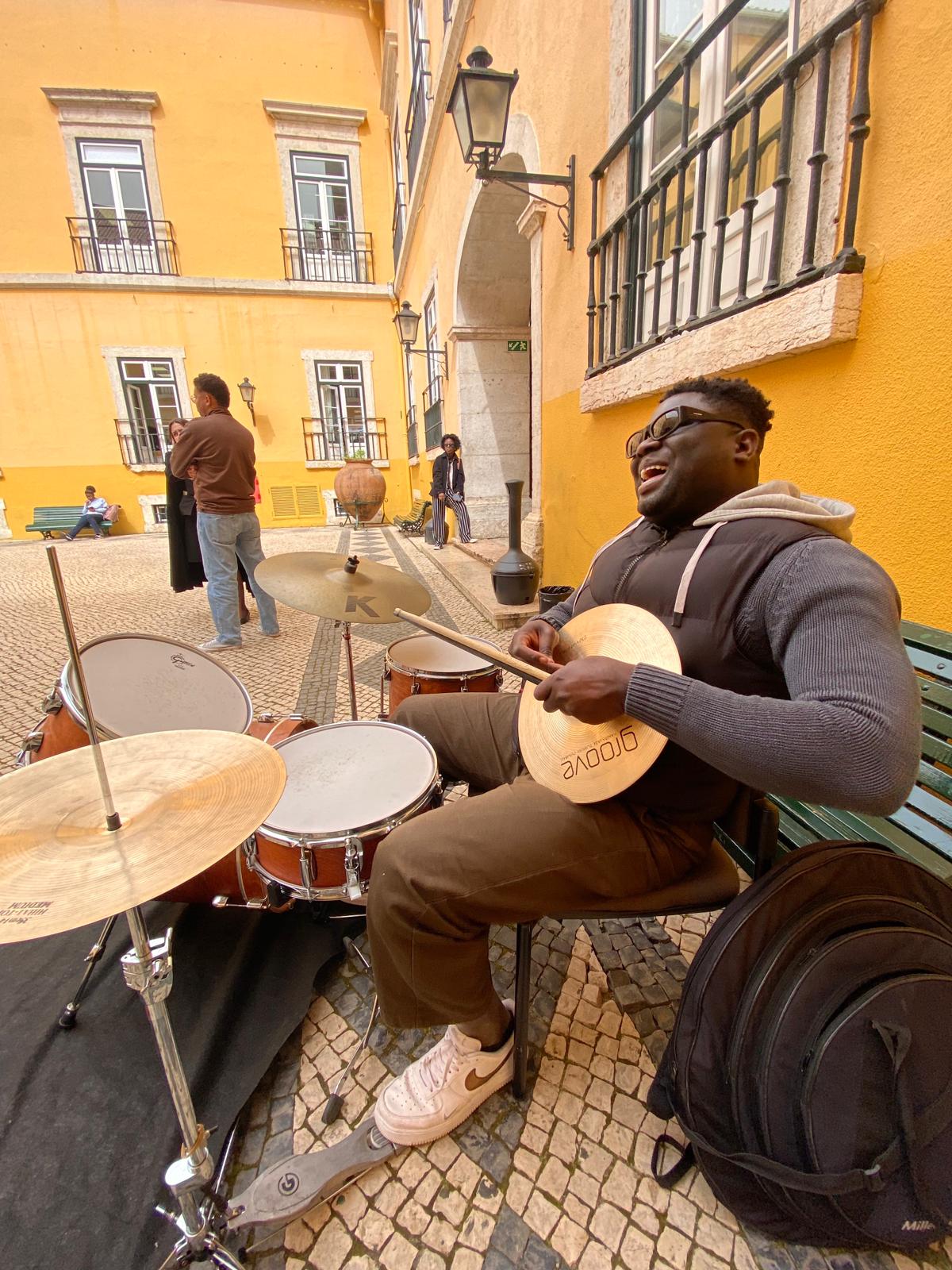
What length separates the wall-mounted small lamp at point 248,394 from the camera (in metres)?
13.4

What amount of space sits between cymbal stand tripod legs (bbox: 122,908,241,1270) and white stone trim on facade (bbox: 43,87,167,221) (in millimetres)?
18062

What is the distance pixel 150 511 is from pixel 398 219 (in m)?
9.26

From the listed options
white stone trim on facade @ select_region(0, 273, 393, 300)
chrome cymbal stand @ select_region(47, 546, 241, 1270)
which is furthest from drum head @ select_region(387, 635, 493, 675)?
white stone trim on facade @ select_region(0, 273, 393, 300)

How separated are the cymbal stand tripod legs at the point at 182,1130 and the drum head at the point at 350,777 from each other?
359 millimetres

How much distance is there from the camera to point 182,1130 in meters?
1.00

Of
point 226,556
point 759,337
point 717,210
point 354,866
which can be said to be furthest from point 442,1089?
point 226,556

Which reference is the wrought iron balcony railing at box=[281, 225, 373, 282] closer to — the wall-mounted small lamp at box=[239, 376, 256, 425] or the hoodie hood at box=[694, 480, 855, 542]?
the wall-mounted small lamp at box=[239, 376, 256, 425]

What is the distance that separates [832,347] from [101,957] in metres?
3.05

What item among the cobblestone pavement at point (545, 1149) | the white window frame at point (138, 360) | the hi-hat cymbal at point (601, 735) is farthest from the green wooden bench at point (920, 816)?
the white window frame at point (138, 360)

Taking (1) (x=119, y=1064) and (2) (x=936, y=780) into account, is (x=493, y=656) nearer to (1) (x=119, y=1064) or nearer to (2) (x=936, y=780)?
(2) (x=936, y=780)

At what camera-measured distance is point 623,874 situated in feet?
3.86

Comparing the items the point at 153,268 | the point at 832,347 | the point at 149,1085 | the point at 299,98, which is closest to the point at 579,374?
the point at 832,347

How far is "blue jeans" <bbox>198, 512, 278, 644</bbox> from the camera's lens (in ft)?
13.7

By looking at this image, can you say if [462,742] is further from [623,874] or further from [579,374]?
[579,374]
